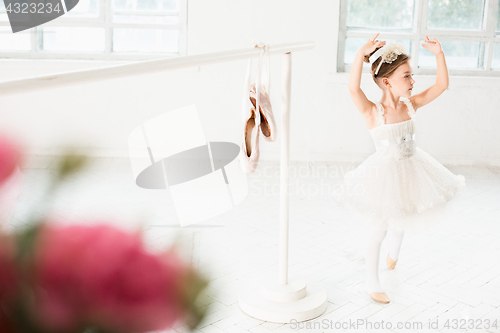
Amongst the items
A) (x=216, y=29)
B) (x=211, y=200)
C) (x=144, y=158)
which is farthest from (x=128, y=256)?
(x=144, y=158)

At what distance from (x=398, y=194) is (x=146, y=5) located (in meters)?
3.39

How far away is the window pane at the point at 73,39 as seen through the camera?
4906 mm

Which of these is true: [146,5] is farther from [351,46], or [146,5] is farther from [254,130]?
[254,130]

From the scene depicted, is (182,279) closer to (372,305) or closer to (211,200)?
(372,305)

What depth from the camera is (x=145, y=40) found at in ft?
16.3

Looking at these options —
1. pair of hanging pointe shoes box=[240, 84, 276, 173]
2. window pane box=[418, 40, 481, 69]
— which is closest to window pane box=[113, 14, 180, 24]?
window pane box=[418, 40, 481, 69]

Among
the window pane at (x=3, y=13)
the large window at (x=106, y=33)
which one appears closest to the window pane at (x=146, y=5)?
the large window at (x=106, y=33)

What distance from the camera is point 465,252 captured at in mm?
2918

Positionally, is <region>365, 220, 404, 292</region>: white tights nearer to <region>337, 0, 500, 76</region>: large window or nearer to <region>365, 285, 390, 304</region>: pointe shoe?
<region>365, 285, 390, 304</region>: pointe shoe

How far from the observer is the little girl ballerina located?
2285 mm

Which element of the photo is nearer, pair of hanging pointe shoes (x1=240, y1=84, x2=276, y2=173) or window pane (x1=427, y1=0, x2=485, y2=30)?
pair of hanging pointe shoes (x1=240, y1=84, x2=276, y2=173)

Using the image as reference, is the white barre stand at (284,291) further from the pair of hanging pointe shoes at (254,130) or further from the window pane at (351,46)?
the window pane at (351,46)

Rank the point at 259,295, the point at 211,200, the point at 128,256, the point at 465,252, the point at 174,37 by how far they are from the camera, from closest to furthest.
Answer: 1. the point at 128,256
2. the point at 259,295
3. the point at 465,252
4. the point at 211,200
5. the point at 174,37

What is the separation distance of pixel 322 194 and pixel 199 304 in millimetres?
3743
